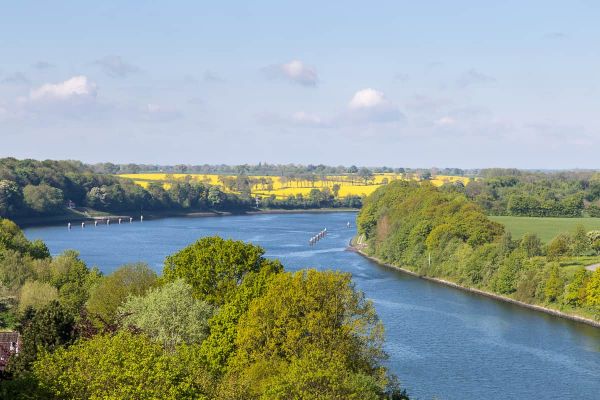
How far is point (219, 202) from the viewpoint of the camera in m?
139

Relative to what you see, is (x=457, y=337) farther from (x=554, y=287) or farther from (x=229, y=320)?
(x=229, y=320)

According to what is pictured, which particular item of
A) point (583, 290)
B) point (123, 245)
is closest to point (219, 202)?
point (123, 245)

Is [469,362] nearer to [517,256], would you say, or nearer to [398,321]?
[398,321]

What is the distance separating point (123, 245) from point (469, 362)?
5061cm

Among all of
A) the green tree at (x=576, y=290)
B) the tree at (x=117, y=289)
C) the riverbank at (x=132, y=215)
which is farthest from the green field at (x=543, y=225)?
the riverbank at (x=132, y=215)

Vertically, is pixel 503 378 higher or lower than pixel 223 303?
lower

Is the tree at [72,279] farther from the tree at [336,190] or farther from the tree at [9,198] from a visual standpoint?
the tree at [336,190]

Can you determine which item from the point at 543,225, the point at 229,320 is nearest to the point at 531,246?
the point at 543,225

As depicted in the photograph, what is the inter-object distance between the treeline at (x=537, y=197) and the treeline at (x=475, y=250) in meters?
21.2

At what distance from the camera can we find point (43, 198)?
369 ft

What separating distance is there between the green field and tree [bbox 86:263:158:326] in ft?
159

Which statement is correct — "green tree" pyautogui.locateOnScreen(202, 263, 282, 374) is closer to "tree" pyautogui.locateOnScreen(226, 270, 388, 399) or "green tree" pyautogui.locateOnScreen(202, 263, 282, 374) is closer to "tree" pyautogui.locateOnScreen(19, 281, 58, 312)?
"tree" pyautogui.locateOnScreen(226, 270, 388, 399)

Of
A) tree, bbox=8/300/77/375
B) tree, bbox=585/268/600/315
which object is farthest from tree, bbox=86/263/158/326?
tree, bbox=585/268/600/315

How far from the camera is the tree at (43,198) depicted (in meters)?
111
